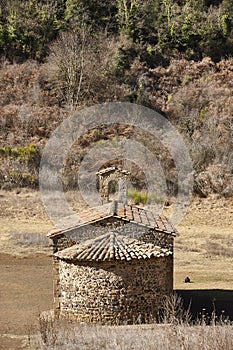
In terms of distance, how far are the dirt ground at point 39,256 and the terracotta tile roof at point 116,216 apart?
3.01 metres

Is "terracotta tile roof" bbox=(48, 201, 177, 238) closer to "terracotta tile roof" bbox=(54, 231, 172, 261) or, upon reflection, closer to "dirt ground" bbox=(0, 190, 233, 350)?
"terracotta tile roof" bbox=(54, 231, 172, 261)

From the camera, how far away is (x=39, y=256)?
84.6 ft

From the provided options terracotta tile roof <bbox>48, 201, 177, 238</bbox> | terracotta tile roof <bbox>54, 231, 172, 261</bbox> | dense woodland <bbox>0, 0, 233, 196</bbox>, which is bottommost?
terracotta tile roof <bbox>54, 231, 172, 261</bbox>

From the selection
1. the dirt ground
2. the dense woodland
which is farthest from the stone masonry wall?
the dense woodland

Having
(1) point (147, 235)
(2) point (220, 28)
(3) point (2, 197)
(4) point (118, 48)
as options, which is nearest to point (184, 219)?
(3) point (2, 197)

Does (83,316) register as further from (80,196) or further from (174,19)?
(174,19)

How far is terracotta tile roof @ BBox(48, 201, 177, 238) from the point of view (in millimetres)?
16172

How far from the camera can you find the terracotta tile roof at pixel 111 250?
15.4m

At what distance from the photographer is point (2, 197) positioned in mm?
36000

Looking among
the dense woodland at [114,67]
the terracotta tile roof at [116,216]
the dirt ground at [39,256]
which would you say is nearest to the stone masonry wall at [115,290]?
the terracotta tile roof at [116,216]

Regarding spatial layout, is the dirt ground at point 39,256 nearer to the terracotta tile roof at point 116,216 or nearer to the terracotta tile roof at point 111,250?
the terracotta tile roof at point 111,250

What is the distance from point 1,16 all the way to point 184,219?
3211 cm

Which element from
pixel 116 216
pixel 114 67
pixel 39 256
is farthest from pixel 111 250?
pixel 114 67

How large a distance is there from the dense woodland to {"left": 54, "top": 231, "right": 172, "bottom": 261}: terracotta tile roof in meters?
23.2
